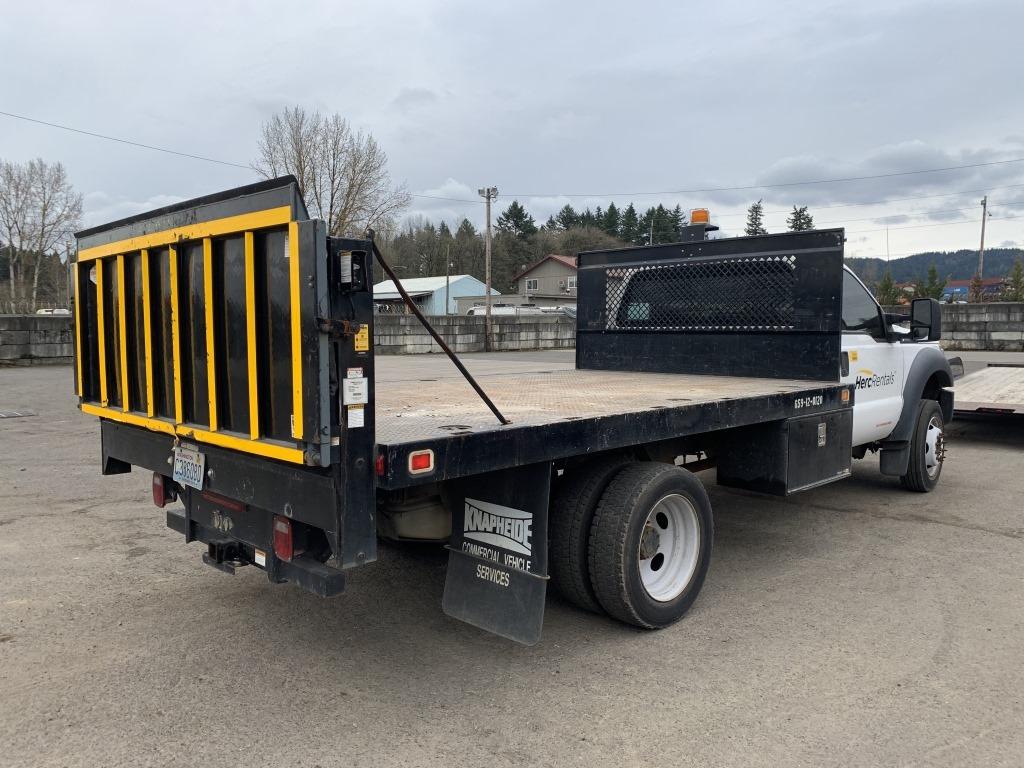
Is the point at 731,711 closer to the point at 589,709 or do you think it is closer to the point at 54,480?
the point at 589,709

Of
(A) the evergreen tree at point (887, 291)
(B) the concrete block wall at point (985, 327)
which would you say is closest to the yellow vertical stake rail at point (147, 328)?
(B) the concrete block wall at point (985, 327)

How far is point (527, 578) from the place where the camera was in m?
3.49

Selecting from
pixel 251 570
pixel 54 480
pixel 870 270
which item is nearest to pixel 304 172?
pixel 54 480

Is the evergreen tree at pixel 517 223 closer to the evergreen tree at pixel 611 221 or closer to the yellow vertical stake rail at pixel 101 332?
the evergreen tree at pixel 611 221

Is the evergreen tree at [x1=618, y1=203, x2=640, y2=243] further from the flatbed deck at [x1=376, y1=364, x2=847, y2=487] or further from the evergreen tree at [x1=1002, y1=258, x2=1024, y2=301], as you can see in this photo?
the flatbed deck at [x1=376, y1=364, x2=847, y2=487]

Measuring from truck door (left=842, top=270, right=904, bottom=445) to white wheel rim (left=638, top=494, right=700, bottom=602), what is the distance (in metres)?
2.12

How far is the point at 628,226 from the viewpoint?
4129 inches

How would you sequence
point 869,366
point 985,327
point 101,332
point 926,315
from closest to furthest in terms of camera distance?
point 101,332
point 869,366
point 926,315
point 985,327

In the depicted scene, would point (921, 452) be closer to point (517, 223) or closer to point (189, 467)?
point (189, 467)

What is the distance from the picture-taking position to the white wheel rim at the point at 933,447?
6.96m

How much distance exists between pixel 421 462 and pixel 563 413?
3.37 feet

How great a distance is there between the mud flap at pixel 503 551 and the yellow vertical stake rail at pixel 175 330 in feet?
4.20

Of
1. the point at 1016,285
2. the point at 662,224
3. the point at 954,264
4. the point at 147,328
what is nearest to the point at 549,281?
the point at 662,224

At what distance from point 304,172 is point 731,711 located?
39.4 metres
